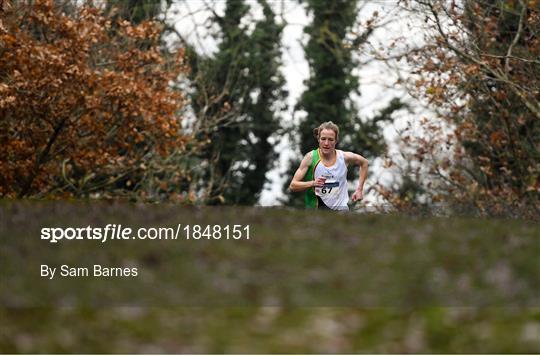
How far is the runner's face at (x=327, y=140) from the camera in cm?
977

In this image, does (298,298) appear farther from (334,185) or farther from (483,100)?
(483,100)

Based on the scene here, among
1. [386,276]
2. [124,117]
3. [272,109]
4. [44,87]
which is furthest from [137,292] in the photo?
[272,109]

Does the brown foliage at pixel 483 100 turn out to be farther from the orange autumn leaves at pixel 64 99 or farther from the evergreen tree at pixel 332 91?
the evergreen tree at pixel 332 91

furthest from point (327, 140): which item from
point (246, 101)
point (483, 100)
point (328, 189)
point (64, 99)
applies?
point (246, 101)

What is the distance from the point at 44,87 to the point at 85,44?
1.03m

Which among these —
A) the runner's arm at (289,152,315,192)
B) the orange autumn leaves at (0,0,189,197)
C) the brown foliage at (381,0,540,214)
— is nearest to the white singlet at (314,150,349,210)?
the runner's arm at (289,152,315,192)

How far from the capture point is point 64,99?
57.7 feet

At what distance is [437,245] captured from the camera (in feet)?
22.3

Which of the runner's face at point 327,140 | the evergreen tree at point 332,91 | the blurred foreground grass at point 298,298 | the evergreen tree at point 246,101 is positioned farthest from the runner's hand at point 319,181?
the evergreen tree at point 332,91

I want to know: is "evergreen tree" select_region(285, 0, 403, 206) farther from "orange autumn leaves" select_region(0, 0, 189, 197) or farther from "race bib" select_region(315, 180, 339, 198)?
"race bib" select_region(315, 180, 339, 198)

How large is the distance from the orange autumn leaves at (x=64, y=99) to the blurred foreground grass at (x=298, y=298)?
9.71 m

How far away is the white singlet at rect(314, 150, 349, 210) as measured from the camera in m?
9.88

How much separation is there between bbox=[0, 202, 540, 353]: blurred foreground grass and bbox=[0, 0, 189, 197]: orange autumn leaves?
9710 mm

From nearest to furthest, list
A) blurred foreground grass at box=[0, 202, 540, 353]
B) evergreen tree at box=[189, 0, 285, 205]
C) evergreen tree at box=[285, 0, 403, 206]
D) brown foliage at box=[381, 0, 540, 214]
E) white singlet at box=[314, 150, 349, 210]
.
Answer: blurred foreground grass at box=[0, 202, 540, 353] < white singlet at box=[314, 150, 349, 210] < brown foliage at box=[381, 0, 540, 214] < evergreen tree at box=[189, 0, 285, 205] < evergreen tree at box=[285, 0, 403, 206]
